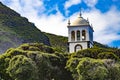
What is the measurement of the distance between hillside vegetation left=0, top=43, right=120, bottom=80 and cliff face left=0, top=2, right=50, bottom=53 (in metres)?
88.5

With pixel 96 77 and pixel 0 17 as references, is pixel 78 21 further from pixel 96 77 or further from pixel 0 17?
pixel 0 17

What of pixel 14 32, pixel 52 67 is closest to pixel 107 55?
pixel 52 67

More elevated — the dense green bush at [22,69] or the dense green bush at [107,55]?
the dense green bush at [107,55]

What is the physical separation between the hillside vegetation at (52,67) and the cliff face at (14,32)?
88.5 meters

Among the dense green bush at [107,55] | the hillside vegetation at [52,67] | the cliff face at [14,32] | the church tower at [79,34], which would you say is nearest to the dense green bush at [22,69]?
the hillside vegetation at [52,67]

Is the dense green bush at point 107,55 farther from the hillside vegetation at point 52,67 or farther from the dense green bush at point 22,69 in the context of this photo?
the dense green bush at point 22,69

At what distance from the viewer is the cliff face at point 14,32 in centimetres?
15140

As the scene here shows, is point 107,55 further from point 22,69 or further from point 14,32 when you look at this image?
point 14,32

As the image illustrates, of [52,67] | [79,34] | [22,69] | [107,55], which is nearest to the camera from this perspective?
[22,69]

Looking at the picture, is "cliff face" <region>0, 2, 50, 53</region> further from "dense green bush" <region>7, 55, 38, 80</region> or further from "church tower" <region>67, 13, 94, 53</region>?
"dense green bush" <region>7, 55, 38, 80</region>

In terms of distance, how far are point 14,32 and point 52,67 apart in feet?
404

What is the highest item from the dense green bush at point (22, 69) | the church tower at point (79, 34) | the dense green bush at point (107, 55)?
the church tower at point (79, 34)

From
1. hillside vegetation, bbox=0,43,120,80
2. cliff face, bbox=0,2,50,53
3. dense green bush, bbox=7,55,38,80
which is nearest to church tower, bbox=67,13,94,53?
hillside vegetation, bbox=0,43,120,80

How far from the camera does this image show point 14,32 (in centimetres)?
17200
